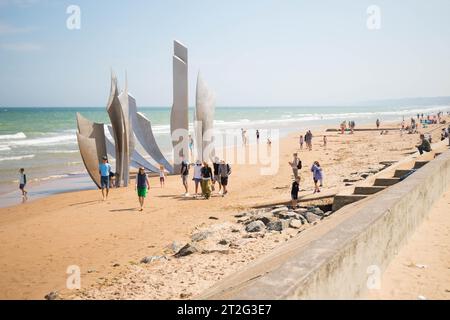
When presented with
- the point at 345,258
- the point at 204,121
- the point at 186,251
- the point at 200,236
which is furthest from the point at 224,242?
the point at 204,121

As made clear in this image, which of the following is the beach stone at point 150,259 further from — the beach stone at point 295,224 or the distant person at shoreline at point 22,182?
the distant person at shoreline at point 22,182

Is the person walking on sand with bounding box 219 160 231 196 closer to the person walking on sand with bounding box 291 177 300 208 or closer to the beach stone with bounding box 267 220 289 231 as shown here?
the person walking on sand with bounding box 291 177 300 208

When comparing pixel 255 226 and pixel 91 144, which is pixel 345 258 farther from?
pixel 91 144

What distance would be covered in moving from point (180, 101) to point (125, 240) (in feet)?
30.4

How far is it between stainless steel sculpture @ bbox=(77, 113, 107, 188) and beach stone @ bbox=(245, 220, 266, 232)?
8823 mm

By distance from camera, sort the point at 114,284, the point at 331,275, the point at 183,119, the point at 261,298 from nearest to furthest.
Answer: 1. the point at 261,298
2. the point at 331,275
3. the point at 114,284
4. the point at 183,119

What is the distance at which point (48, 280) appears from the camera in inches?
276

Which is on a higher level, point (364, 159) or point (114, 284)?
point (364, 159)

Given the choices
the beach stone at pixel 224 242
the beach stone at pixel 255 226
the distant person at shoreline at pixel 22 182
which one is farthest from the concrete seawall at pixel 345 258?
the distant person at shoreline at pixel 22 182

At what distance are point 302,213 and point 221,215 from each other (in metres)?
2.13

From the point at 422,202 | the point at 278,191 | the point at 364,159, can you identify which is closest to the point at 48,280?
the point at 422,202

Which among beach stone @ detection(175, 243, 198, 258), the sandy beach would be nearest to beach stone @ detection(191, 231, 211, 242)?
the sandy beach

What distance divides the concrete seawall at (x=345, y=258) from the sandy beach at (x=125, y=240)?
521 mm
